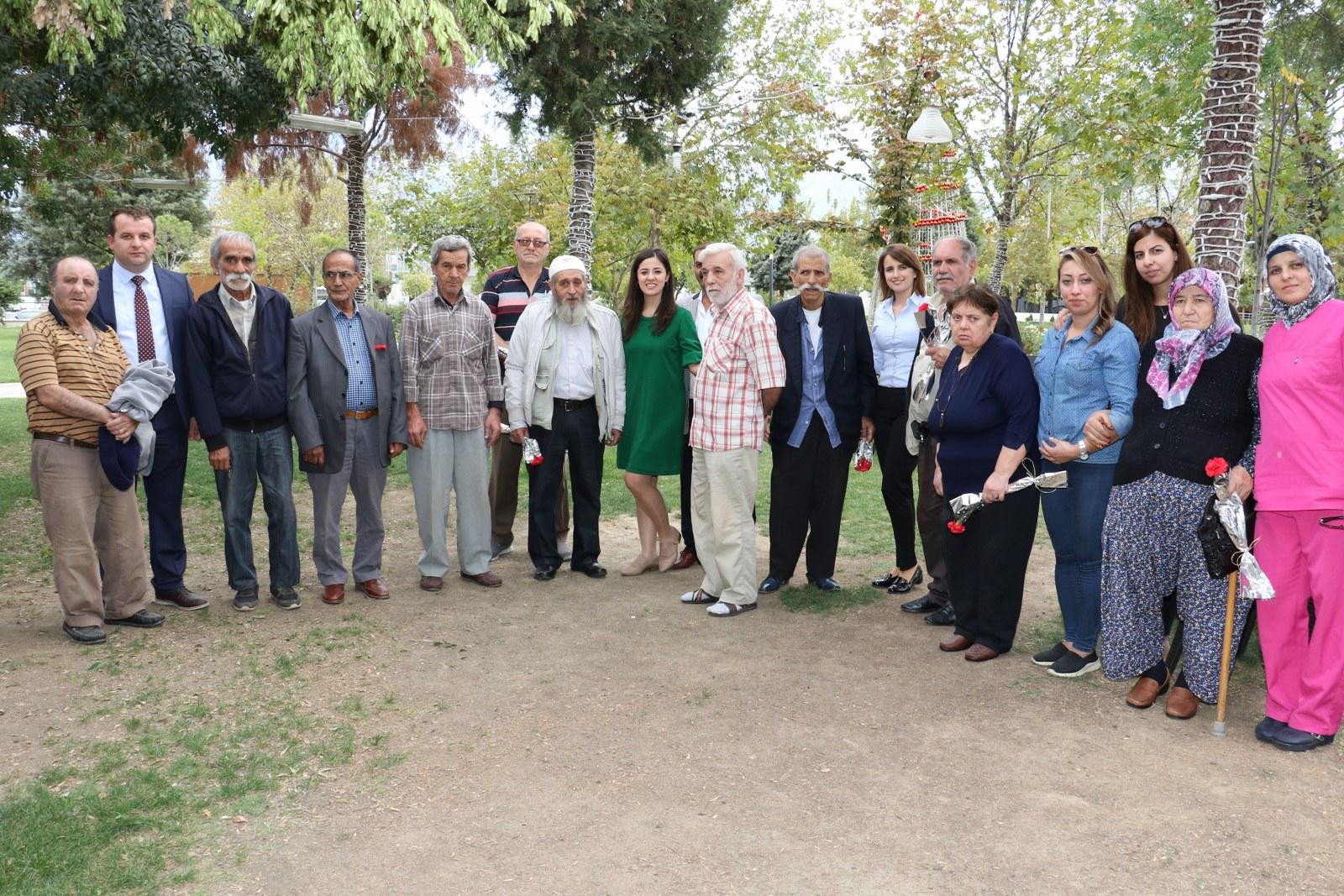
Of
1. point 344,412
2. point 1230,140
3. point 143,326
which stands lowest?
point 344,412

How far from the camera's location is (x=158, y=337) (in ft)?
19.6

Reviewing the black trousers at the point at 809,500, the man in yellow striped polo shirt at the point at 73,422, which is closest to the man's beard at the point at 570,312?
the black trousers at the point at 809,500

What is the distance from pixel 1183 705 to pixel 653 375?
365 cm

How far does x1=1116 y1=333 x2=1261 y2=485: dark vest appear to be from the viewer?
4.39m

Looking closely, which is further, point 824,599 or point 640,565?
point 640,565

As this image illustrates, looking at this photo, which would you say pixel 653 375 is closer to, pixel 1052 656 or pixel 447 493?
pixel 447 493

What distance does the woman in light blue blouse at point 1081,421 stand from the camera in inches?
189

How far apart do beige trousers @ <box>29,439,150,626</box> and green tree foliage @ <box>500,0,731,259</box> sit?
6.31 m

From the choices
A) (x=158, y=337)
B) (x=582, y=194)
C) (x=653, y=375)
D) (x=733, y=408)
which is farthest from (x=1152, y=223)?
(x=582, y=194)

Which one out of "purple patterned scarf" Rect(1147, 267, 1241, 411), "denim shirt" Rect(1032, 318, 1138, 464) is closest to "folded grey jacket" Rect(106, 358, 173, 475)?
"denim shirt" Rect(1032, 318, 1138, 464)

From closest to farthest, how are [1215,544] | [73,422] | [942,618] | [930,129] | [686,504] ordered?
[1215,544]
[73,422]
[942,618]
[686,504]
[930,129]

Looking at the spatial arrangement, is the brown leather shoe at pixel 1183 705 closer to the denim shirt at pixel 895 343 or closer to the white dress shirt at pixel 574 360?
the denim shirt at pixel 895 343

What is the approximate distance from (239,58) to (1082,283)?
6.76 metres

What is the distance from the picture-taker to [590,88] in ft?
34.7
